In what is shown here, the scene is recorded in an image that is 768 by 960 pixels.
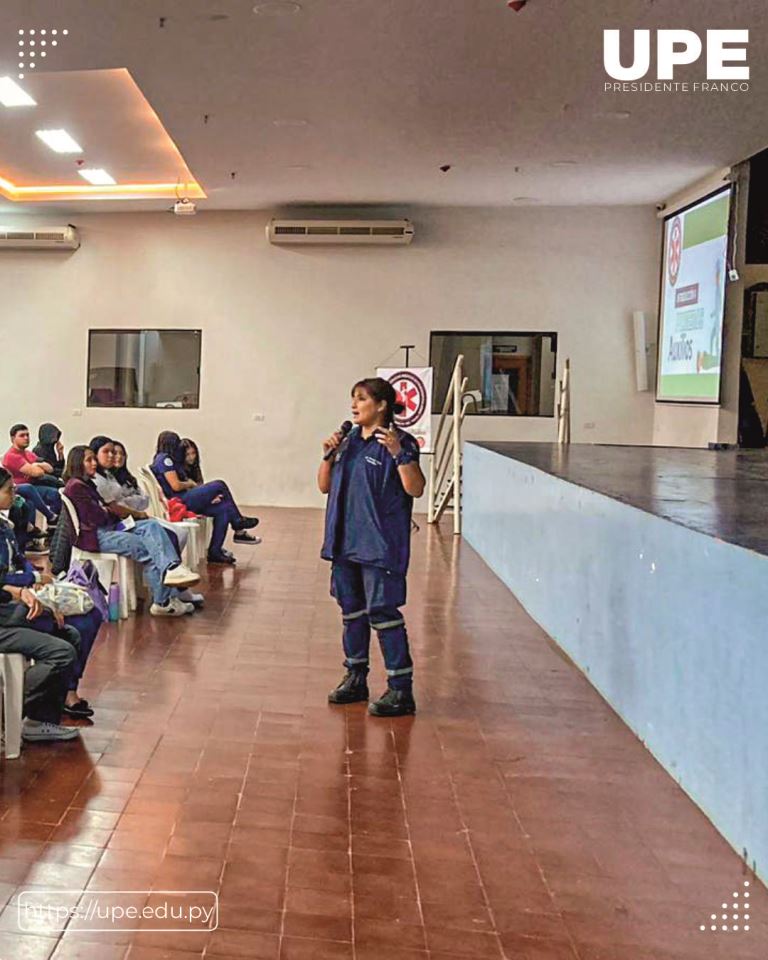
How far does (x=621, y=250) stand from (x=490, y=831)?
27.0 feet

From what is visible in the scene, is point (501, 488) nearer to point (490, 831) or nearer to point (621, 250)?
point (490, 831)

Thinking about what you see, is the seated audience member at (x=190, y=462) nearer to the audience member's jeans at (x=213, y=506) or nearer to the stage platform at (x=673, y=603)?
the audience member's jeans at (x=213, y=506)

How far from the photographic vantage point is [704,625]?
245 centimetres

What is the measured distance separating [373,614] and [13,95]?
5.36 m

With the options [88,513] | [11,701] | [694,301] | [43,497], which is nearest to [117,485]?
→ [88,513]

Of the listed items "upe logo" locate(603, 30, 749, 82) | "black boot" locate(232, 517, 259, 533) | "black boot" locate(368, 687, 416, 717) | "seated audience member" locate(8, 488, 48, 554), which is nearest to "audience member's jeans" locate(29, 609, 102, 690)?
"black boot" locate(368, 687, 416, 717)

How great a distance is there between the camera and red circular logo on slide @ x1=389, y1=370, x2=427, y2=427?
29.1ft

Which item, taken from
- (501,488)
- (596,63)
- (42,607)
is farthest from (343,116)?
(42,607)

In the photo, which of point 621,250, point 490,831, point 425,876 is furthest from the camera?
point 621,250

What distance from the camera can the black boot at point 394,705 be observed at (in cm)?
331

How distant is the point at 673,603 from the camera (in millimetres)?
2689

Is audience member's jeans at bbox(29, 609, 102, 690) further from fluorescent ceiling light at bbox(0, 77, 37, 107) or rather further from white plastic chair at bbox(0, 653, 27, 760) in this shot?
fluorescent ceiling light at bbox(0, 77, 37, 107)

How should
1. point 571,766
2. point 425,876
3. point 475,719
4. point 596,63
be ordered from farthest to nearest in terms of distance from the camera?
point 596,63, point 475,719, point 571,766, point 425,876

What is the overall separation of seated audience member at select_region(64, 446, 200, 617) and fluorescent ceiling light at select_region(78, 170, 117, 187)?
17.5ft
